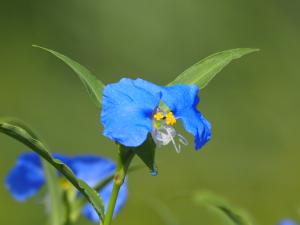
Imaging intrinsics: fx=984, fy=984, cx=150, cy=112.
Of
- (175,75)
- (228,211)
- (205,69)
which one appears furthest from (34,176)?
(175,75)

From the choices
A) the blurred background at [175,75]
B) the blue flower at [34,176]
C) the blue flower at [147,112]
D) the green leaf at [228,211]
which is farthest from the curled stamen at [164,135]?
the blurred background at [175,75]

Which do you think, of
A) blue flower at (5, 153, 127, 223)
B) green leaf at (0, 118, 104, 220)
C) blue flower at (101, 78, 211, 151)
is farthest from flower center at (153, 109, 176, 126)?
blue flower at (5, 153, 127, 223)

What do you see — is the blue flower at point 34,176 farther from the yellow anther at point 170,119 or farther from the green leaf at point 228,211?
the yellow anther at point 170,119

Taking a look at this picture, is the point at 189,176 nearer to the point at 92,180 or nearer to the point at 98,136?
the point at 98,136

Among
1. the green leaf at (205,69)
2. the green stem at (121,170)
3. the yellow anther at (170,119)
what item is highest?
the green leaf at (205,69)

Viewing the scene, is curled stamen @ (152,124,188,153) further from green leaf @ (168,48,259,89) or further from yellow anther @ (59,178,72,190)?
yellow anther @ (59,178,72,190)

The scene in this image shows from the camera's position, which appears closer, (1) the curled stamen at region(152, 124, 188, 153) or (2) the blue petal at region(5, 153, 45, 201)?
(1) the curled stamen at region(152, 124, 188, 153)

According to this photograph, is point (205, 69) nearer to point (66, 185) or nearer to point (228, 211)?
point (228, 211)
